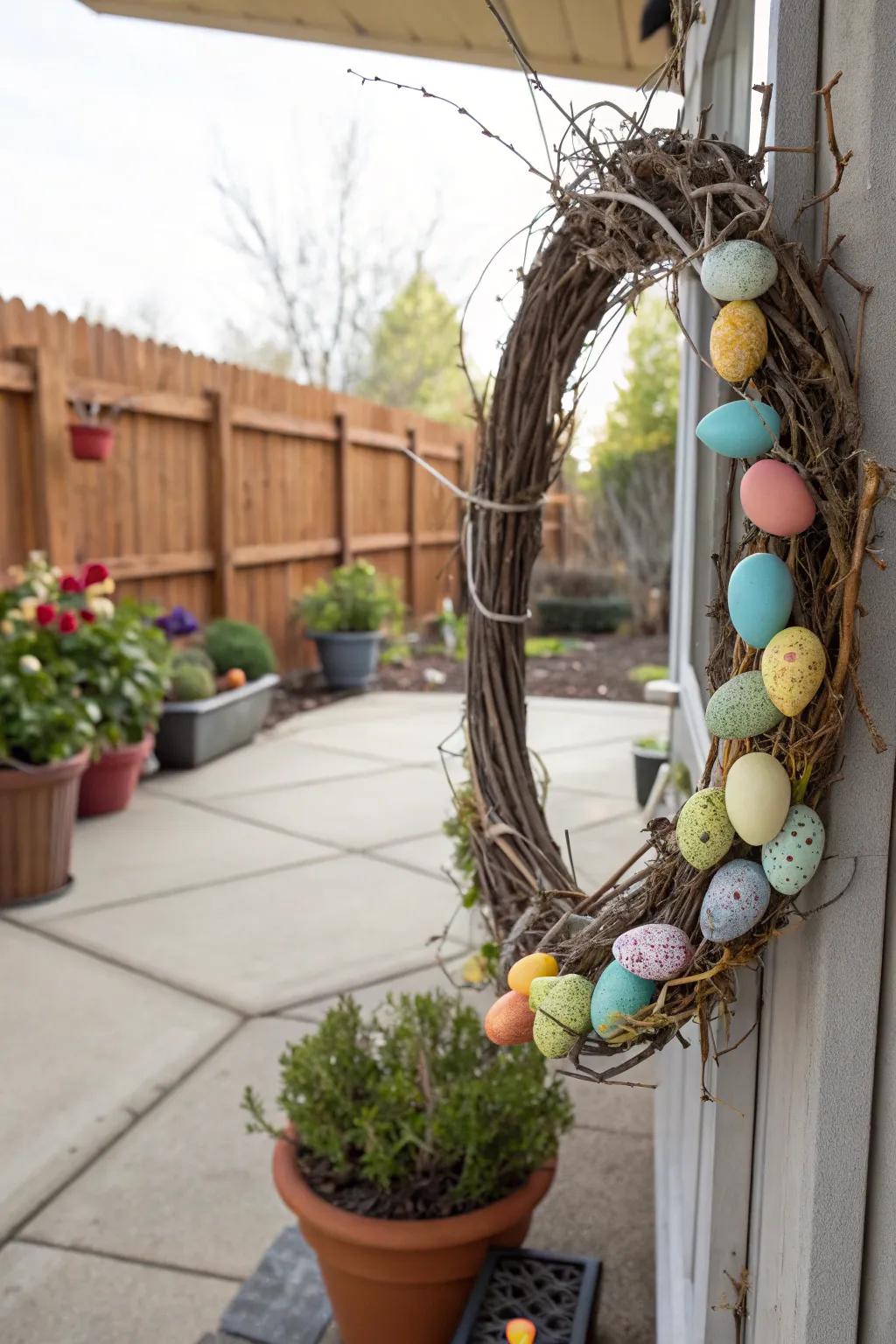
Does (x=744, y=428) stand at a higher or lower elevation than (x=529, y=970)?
higher

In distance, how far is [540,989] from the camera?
0.89m

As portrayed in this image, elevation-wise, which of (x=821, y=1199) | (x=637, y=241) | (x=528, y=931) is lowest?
(x=821, y=1199)

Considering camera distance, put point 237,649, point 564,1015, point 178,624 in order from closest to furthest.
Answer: point 564,1015 → point 178,624 → point 237,649

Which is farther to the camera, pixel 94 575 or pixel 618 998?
pixel 94 575

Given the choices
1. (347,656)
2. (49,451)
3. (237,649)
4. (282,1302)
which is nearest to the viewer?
(282,1302)

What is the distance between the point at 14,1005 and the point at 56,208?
18945 mm

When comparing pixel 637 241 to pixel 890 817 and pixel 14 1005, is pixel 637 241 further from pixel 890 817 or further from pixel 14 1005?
pixel 14 1005

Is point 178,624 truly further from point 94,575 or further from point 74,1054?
point 74,1054

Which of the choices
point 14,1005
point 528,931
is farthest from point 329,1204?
point 14,1005

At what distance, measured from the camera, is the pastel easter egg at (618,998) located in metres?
0.84

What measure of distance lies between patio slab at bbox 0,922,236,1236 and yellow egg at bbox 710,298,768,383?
210cm

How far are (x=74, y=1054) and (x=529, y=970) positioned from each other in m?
2.18

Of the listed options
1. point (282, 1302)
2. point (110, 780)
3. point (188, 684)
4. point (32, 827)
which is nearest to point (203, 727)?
point (188, 684)

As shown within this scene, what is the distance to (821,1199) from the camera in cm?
83
